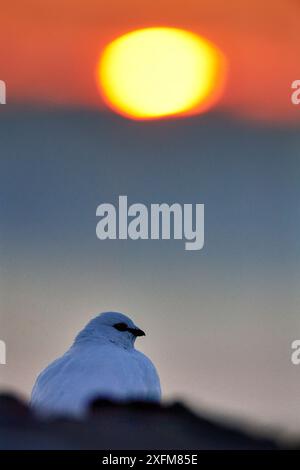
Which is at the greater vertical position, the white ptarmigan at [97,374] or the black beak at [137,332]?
the black beak at [137,332]

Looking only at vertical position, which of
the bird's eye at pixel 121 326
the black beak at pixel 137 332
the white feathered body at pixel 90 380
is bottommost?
the white feathered body at pixel 90 380

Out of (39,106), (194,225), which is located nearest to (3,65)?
(39,106)

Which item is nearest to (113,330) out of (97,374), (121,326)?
(121,326)

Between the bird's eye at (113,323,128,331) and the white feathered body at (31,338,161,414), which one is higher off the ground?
the bird's eye at (113,323,128,331)

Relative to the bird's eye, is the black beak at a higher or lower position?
lower

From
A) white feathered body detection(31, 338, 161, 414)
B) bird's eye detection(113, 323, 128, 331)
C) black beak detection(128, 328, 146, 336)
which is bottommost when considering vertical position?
white feathered body detection(31, 338, 161, 414)

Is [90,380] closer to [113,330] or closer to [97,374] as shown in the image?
[97,374]

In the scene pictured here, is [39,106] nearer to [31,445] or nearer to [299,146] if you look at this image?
[299,146]
